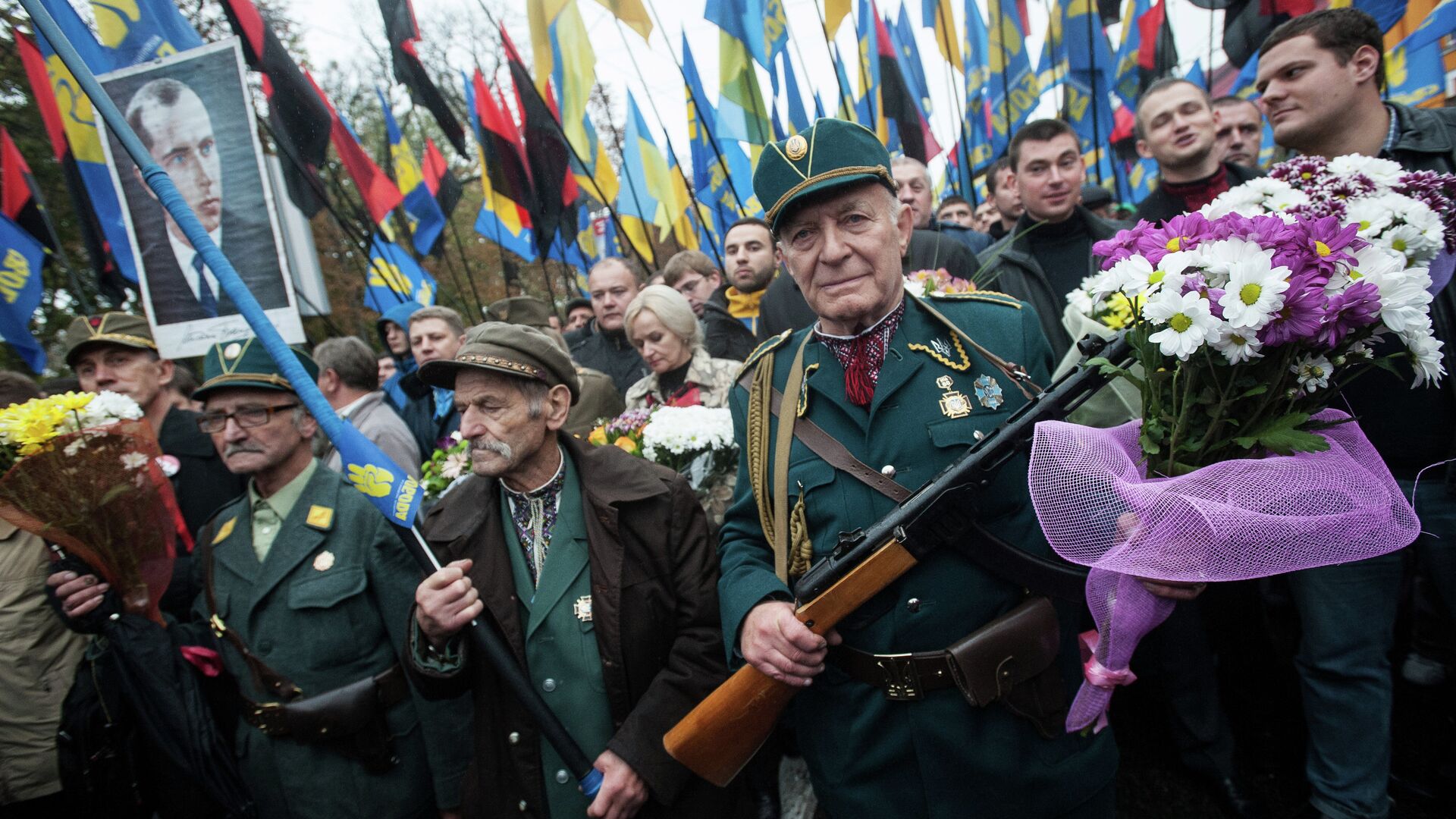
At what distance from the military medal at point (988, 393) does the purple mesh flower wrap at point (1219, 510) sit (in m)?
0.37

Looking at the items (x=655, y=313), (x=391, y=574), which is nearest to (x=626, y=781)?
(x=391, y=574)

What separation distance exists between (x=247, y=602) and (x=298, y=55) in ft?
62.2

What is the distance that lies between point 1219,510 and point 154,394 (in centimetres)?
532

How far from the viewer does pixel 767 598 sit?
6.72 feet

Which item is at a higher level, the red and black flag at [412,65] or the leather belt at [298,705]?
the red and black flag at [412,65]

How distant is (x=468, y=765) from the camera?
2535mm

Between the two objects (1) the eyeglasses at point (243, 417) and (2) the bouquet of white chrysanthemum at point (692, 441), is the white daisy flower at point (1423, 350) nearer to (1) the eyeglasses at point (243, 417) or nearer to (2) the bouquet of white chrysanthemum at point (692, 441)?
(2) the bouquet of white chrysanthemum at point (692, 441)

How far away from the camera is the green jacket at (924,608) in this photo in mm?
1865

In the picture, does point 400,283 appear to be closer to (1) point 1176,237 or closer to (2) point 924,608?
(2) point 924,608

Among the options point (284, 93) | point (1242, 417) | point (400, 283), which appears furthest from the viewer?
point (400, 283)

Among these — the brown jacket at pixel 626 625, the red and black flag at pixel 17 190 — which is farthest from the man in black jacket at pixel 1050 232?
the red and black flag at pixel 17 190

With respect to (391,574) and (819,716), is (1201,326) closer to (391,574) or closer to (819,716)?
(819,716)

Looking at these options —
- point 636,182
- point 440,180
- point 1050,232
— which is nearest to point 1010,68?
point 636,182

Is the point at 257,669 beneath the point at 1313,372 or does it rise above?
beneath
